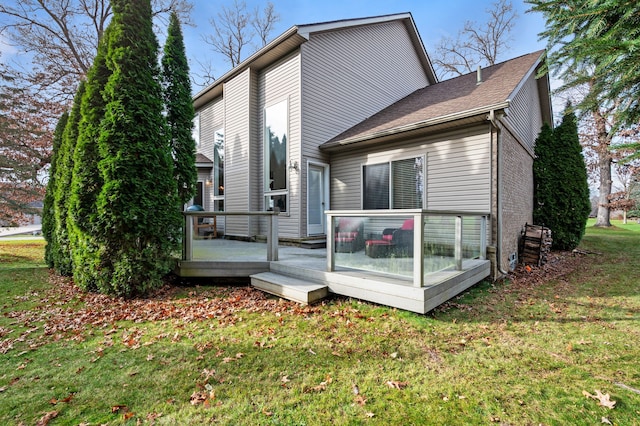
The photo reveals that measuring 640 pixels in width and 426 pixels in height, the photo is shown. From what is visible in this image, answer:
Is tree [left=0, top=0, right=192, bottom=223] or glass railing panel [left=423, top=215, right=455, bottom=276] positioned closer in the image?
glass railing panel [left=423, top=215, right=455, bottom=276]

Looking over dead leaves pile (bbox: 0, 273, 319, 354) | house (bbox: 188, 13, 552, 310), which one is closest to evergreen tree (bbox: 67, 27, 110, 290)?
dead leaves pile (bbox: 0, 273, 319, 354)

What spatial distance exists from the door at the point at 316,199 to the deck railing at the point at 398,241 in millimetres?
3633

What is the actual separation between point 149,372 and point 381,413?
2292mm

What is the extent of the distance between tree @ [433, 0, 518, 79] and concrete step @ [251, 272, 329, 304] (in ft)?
66.4

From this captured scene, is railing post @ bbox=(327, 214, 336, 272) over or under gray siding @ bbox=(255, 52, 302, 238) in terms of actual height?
under

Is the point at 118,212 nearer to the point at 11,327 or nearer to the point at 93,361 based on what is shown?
the point at 11,327

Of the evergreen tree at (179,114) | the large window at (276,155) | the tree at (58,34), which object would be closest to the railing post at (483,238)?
the large window at (276,155)

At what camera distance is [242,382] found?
273 centimetres

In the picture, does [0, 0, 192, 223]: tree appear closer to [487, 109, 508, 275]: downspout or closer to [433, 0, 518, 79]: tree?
[487, 109, 508, 275]: downspout

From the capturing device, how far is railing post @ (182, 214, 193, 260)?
18.9ft

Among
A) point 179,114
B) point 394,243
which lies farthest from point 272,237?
point 179,114

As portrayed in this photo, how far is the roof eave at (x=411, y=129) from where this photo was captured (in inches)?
237

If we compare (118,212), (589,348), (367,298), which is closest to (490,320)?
(589,348)

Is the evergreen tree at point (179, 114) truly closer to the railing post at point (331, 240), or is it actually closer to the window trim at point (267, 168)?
the window trim at point (267, 168)
